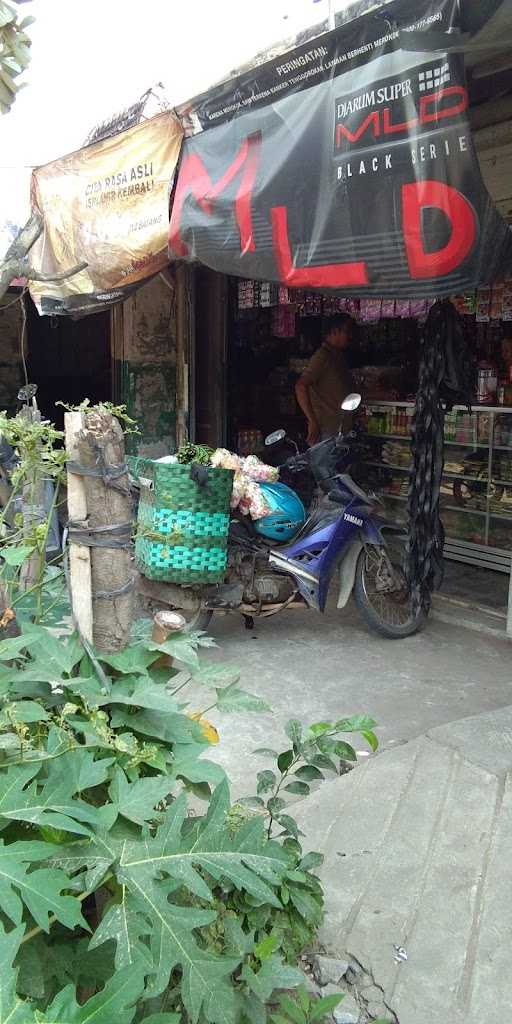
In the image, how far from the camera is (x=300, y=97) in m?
4.70

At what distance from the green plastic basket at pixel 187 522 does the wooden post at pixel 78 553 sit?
2261 millimetres

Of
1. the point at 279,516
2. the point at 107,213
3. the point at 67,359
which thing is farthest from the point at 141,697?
the point at 67,359

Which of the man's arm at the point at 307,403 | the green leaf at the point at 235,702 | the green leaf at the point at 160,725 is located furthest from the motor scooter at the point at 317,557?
the green leaf at the point at 160,725

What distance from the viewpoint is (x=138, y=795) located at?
1.94 meters

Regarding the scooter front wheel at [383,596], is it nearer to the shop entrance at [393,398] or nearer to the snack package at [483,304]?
the shop entrance at [393,398]

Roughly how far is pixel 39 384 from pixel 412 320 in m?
6.51

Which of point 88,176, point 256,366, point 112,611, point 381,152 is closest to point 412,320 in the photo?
point 256,366

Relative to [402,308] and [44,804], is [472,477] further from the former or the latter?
[44,804]

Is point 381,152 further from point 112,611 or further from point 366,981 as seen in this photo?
point 366,981

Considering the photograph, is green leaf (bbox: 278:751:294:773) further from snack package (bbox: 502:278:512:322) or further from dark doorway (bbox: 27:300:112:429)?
dark doorway (bbox: 27:300:112:429)

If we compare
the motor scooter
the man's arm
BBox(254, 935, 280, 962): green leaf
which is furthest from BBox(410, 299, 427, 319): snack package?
BBox(254, 935, 280, 962): green leaf

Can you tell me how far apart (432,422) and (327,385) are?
2.40 metres

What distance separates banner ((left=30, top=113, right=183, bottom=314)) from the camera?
6.09 metres

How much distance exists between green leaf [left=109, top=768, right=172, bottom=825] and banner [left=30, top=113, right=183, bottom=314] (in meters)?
4.88
